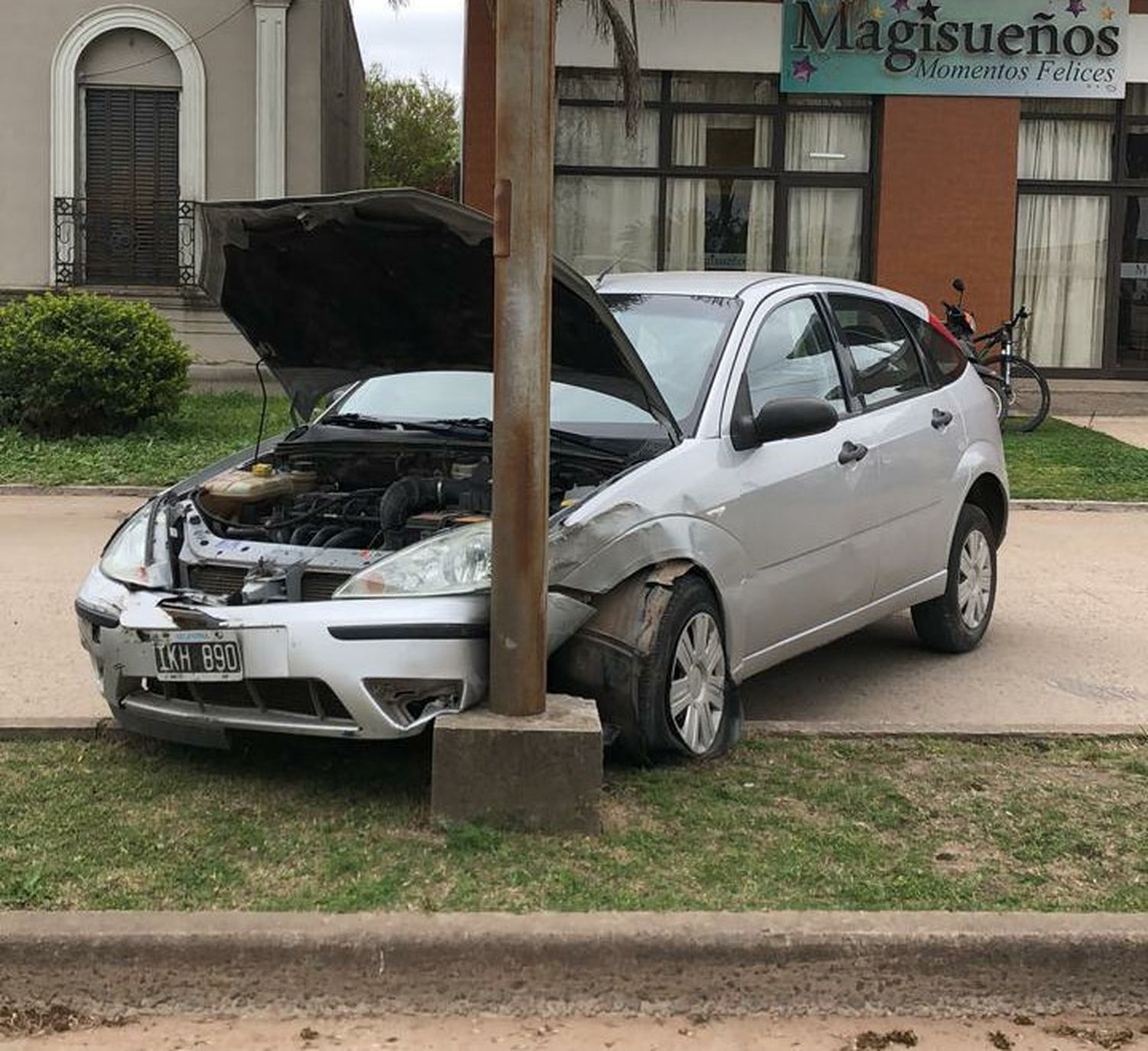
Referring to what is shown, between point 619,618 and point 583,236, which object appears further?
point 583,236

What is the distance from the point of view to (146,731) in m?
4.63

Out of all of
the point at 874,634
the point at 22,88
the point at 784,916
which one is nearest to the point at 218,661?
the point at 784,916

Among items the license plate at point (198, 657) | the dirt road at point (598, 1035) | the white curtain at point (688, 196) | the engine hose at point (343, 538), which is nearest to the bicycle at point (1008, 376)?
the white curtain at point (688, 196)

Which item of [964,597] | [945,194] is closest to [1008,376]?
[945,194]

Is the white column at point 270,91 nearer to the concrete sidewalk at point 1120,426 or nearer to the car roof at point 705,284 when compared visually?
the concrete sidewalk at point 1120,426

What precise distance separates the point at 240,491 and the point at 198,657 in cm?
114

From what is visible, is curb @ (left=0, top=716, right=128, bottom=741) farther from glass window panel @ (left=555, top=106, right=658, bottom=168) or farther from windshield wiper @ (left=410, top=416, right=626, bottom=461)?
glass window panel @ (left=555, top=106, right=658, bottom=168)

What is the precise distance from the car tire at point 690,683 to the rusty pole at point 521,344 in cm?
45

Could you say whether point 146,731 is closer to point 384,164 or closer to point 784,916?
point 784,916

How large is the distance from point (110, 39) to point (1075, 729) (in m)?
16.1

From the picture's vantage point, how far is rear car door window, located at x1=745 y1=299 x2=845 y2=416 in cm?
549

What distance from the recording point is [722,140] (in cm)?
1812

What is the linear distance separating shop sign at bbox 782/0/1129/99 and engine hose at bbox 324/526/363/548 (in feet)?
46.5

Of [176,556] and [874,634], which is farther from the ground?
[176,556]
